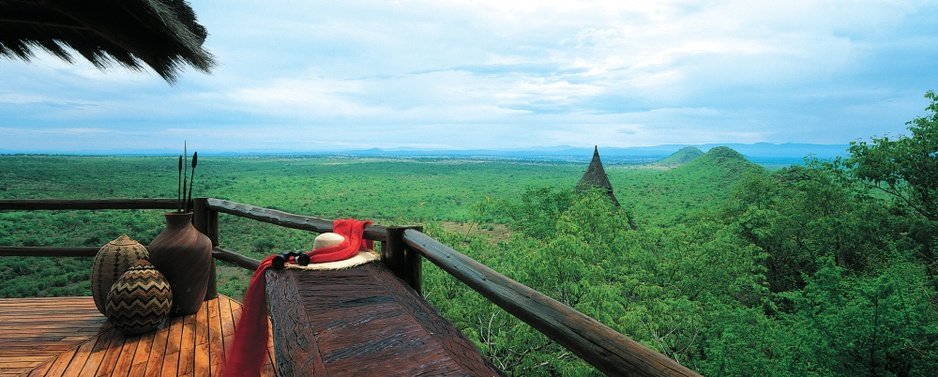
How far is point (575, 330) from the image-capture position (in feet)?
3.85

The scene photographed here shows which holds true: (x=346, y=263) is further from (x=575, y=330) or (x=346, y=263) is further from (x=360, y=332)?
(x=575, y=330)

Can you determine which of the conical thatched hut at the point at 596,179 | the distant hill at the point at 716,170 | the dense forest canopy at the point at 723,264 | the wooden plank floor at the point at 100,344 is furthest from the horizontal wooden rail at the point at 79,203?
the distant hill at the point at 716,170

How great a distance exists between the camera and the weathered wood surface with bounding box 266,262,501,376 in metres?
1.27

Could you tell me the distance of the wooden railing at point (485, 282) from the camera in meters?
1.04

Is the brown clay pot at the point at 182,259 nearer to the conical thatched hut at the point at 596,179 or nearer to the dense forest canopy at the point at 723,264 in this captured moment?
the dense forest canopy at the point at 723,264

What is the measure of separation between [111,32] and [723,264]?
13896 millimetres

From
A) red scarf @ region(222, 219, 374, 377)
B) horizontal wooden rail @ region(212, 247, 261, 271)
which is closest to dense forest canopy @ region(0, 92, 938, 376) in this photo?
horizontal wooden rail @ region(212, 247, 261, 271)

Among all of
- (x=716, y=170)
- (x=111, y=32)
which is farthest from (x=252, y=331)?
(x=716, y=170)

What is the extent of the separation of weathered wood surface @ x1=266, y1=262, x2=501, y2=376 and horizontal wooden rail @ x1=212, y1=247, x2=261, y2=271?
158 cm

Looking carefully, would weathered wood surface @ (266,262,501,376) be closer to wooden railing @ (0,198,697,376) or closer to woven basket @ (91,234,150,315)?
wooden railing @ (0,198,697,376)

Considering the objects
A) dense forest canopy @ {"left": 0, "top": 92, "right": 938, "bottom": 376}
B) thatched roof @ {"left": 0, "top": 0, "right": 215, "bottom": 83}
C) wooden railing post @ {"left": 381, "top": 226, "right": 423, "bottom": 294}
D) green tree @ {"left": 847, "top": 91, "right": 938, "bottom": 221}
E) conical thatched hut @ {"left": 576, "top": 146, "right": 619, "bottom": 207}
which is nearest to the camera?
wooden railing post @ {"left": 381, "top": 226, "right": 423, "bottom": 294}

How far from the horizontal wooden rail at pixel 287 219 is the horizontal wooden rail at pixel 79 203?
1.40 ft

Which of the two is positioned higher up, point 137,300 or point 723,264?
point 137,300

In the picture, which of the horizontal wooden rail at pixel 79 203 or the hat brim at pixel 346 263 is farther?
the horizontal wooden rail at pixel 79 203
